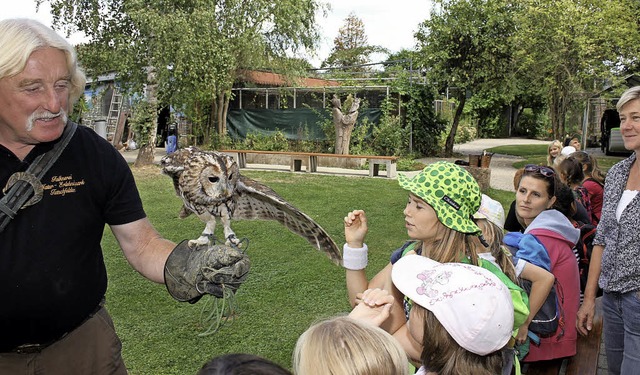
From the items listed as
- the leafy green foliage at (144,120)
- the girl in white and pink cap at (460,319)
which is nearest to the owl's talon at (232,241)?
the girl in white and pink cap at (460,319)

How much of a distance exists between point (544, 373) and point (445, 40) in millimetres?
14083

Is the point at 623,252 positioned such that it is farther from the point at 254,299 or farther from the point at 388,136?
the point at 388,136

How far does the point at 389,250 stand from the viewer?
6.79 meters

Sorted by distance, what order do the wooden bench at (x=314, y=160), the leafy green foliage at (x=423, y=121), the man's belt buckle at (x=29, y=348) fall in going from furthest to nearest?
the leafy green foliage at (x=423, y=121) → the wooden bench at (x=314, y=160) → the man's belt buckle at (x=29, y=348)

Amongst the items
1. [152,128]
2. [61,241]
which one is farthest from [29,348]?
[152,128]

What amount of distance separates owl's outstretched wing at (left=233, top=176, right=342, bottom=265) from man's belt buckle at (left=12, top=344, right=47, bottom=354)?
856 millimetres

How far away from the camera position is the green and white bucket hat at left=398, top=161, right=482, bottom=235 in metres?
2.16

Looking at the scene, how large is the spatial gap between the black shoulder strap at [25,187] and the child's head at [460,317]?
136 centimetres

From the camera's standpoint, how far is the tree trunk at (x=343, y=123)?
15.3 metres

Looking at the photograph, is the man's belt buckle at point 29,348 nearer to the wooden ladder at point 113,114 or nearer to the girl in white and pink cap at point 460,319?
the girl in white and pink cap at point 460,319

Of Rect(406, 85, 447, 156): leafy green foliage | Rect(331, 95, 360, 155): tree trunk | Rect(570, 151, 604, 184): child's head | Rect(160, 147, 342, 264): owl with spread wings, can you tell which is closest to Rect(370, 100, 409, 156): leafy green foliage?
Rect(406, 85, 447, 156): leafy green foliage

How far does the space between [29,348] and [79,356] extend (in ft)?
0.62

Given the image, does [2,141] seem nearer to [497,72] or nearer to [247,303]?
[247,303]

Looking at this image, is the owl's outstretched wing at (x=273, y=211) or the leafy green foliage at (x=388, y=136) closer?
the owl's outstretched wing at (x=273, y=211)
